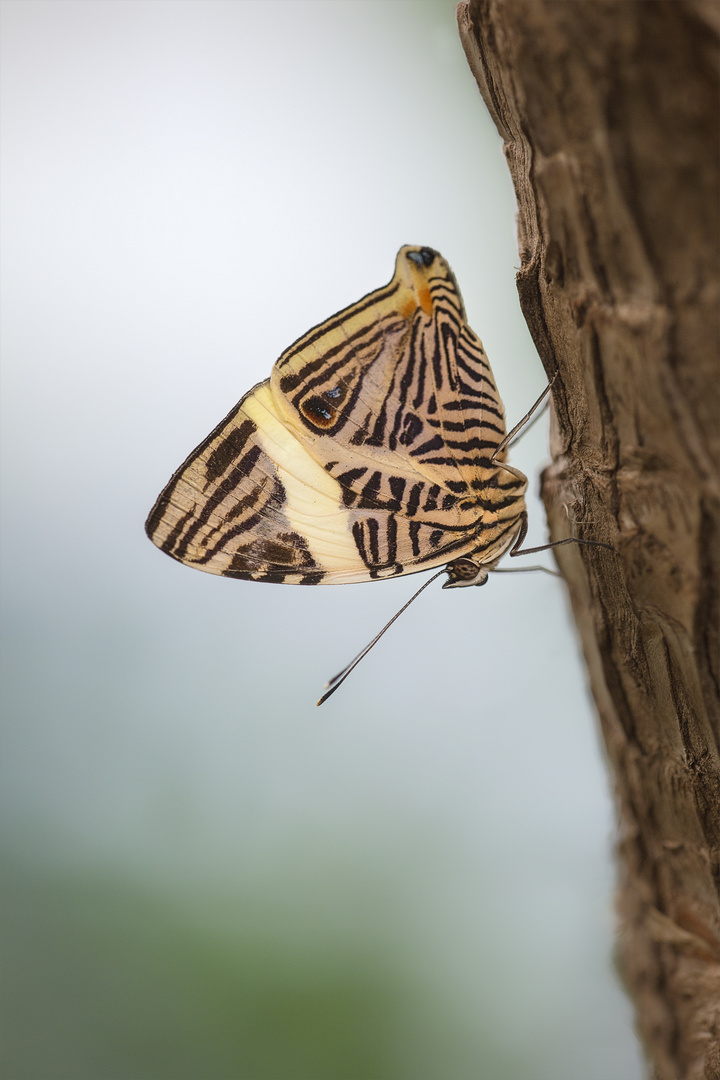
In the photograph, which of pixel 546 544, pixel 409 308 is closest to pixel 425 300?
pixel 409 308

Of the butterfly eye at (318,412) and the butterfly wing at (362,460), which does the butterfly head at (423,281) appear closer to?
the butterfly wing at (362,460)

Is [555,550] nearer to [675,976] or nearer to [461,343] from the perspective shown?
[461,343]

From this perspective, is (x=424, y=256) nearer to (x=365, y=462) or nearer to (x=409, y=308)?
(x=409, y=308)

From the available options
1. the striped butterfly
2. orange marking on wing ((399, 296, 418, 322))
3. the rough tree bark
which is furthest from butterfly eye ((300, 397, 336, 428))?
the rough tree bark

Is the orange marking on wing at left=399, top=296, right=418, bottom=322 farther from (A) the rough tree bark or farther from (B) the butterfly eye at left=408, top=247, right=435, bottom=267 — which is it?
(A) the rough tree bark

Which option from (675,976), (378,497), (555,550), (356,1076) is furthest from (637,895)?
(356,1076)

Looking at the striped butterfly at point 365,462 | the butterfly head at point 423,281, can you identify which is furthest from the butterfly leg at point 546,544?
the butterfly head at point 423,281
